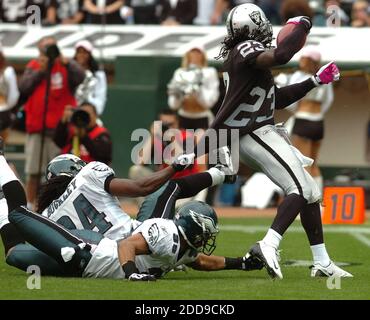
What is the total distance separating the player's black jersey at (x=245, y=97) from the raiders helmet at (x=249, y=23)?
13cm

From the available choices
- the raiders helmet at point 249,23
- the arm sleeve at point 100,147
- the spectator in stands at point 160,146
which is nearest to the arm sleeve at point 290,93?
the raiders helmet at point 249,23

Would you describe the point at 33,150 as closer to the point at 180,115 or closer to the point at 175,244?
the point at 180,115

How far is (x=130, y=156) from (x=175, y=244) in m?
7.28

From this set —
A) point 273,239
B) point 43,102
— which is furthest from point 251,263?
point 43,102

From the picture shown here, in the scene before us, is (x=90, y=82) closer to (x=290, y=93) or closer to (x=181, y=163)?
(x=290, y=93)

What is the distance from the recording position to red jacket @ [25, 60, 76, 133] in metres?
13.0

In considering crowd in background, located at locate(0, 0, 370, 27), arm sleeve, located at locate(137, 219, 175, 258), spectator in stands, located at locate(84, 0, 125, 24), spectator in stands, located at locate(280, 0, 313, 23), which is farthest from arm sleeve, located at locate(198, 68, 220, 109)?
arm sleeve, located at locate(137, 219, 175, 258)

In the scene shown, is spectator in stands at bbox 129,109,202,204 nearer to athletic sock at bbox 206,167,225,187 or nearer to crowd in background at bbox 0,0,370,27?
crowd in background at bbox 0,0,370,27

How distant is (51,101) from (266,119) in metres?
6.09

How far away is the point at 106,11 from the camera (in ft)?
49.4

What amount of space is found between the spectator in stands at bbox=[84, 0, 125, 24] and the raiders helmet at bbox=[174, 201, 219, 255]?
27.5 feet

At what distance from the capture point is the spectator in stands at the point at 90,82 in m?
12.8
